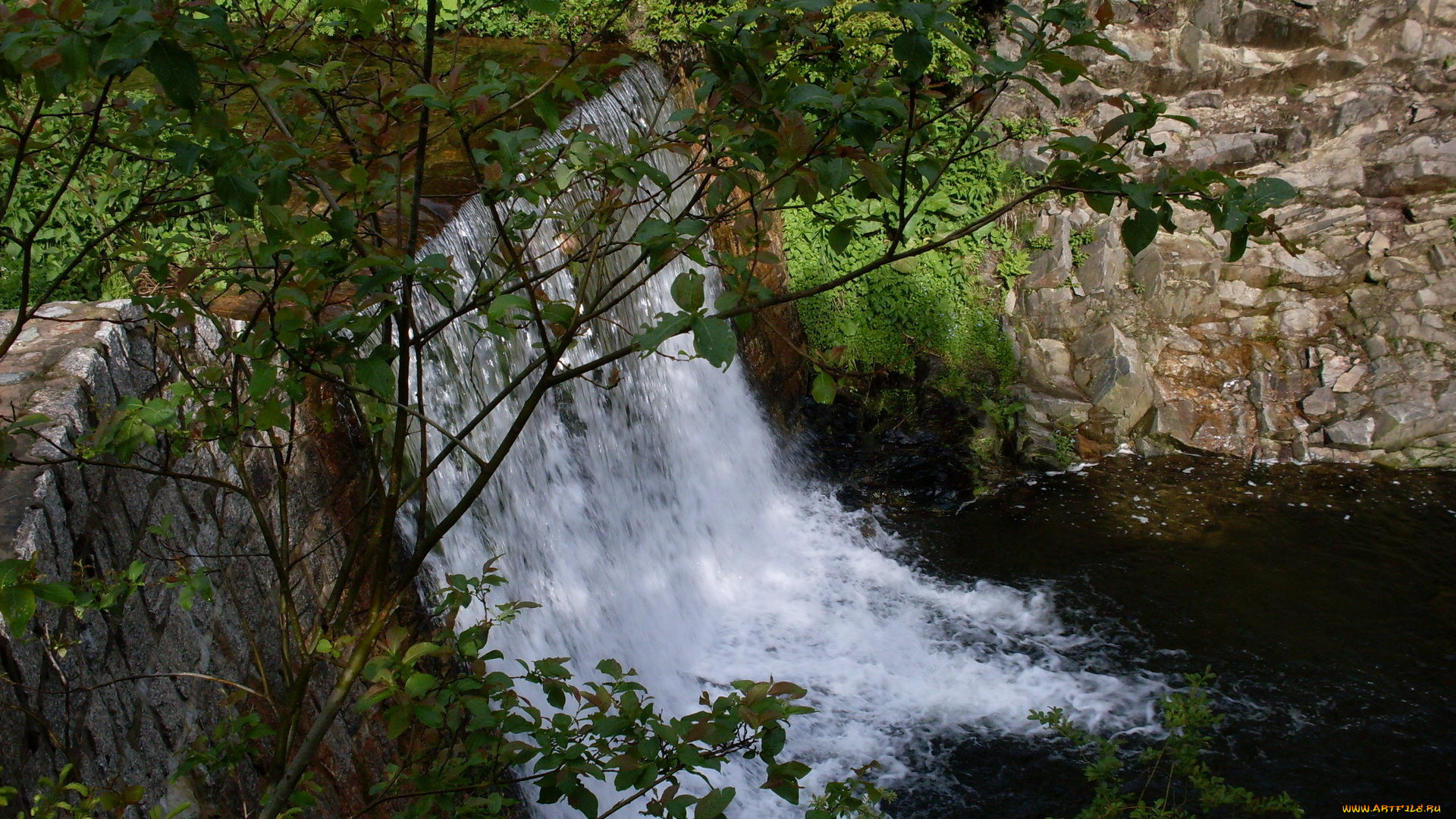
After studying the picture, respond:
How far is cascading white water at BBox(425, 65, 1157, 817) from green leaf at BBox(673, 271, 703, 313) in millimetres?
2543

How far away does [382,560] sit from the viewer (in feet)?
6.03

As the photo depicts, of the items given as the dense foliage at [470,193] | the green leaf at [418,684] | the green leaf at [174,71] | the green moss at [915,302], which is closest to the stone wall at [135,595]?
the dense foliage at [470,193]

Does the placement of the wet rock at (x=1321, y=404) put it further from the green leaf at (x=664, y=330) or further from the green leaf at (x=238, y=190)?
the green leaf at (x=238, y=190)

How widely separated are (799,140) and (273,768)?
160 cm

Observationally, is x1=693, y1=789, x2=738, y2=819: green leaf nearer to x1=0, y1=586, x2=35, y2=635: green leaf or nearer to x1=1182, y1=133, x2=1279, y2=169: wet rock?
x1=0, y1=586, x2=35, y2=635: green leaf

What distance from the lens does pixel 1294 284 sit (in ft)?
27.0

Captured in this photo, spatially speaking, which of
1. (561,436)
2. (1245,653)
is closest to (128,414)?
(561,436)

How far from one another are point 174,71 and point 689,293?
2.43ft

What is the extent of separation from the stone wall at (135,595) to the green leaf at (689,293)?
50.3 inches

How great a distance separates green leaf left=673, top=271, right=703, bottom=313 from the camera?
1.41 metres

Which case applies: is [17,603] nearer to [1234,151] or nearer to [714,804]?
[714,804]

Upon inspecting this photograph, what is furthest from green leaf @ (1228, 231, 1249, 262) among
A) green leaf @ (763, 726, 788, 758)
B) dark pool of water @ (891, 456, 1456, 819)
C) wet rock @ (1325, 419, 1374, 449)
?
wet rock @ (1325, 419, 1374, 449)

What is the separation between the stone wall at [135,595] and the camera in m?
2.06

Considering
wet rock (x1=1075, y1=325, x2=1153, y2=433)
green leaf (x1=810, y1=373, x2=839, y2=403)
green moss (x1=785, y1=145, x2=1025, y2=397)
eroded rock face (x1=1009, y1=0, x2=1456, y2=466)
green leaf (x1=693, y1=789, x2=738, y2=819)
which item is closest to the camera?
green leaf (x1=693, y1=789, x2=738, y2=819)
